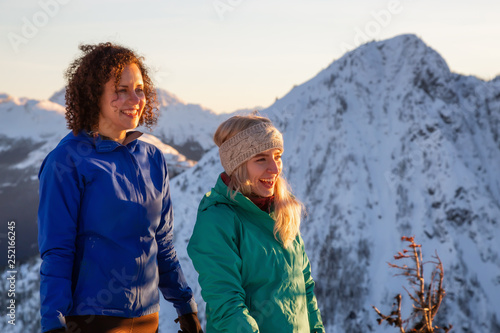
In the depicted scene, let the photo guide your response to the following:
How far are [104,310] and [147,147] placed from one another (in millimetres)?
1078

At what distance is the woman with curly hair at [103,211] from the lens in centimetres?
269

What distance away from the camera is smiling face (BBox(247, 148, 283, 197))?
2939 millimetres

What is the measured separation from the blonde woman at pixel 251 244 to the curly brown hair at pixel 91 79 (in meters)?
0.74

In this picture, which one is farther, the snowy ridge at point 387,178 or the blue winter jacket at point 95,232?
the snowy ridge at point 387,178

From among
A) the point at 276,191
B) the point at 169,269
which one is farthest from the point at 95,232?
the point at 276,191

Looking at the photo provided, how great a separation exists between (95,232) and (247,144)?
102cm

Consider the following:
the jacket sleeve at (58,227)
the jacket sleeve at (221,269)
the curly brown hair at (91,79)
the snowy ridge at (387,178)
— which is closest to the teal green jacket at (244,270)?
the jacket sleeve at (221,269)

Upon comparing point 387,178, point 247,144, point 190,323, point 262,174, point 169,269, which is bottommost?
point 190,323

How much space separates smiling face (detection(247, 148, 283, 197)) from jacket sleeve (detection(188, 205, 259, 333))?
0.28 metres

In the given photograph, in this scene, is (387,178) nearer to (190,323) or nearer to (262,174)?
(190,323)

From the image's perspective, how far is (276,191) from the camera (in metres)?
3.07

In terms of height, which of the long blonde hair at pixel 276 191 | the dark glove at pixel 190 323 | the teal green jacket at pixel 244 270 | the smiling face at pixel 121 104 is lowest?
the dark glove at pixel 190 323

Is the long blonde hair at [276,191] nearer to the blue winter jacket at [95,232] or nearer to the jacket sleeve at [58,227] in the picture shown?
the blue winter jacket at [95,232]

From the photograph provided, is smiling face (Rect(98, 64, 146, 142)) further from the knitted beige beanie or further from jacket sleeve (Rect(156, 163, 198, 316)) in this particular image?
the knitted beige beanie
